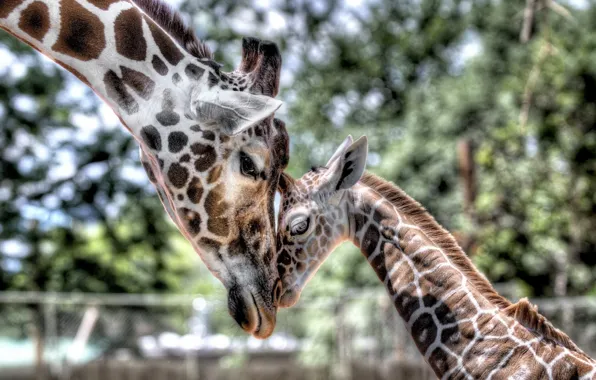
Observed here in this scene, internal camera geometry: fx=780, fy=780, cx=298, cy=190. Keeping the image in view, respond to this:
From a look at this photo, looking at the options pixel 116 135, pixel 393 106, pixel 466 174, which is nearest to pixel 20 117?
pixel 116 135

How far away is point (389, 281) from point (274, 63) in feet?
4.05

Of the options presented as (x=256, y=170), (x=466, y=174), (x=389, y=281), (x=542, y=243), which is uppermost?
(x=256, y=170)

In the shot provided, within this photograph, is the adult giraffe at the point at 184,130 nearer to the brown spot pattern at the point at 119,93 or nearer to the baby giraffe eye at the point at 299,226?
the brown spot pattern at the point at 119,93

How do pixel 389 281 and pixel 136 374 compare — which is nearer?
pixel 389 281

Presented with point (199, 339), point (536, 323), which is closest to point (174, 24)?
point (536, 323)

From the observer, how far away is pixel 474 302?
11.0 ft

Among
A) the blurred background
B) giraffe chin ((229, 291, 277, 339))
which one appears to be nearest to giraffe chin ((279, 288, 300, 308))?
giraffe chin ((229, 291, 277, 339))

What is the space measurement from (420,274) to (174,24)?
60.6 inches

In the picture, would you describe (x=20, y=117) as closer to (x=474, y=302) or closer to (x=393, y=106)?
(x=393, y=106)

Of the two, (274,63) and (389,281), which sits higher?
(274,63)

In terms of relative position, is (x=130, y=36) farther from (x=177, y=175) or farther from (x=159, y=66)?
(x=177, y=175)

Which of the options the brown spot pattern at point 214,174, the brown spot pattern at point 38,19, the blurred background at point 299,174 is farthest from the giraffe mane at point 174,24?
the blurred background at point 299,174

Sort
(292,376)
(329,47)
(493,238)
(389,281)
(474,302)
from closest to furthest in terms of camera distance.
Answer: (474,302), (389,281), (292,376), (493,238), (329,47)

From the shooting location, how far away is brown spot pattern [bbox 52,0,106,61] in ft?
8.86
